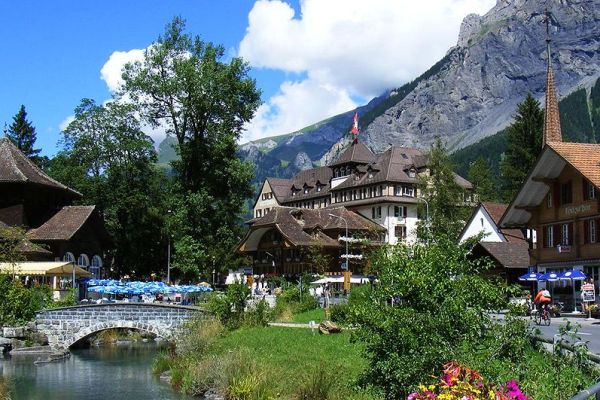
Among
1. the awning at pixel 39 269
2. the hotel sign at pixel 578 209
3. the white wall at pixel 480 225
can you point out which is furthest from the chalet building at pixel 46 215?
the hotel sign at pixel 578 209

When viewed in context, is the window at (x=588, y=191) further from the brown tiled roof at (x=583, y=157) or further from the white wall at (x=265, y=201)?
the white wall at (x=265, y=201)

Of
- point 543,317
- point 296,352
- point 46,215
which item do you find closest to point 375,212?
point 46,215

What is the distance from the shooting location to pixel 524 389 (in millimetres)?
11422

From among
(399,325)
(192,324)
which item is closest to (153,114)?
(192,324)

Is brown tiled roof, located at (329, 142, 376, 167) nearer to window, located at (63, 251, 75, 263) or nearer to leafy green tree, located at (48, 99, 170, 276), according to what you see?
leafy green tree, located at (48, 99, 170, 276)

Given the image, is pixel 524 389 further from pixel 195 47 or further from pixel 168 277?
pixel 168 277

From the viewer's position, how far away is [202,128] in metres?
60.8

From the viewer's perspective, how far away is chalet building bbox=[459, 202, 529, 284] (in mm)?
48906

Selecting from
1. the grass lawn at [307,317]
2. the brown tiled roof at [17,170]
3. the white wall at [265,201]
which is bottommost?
the grass lawn at [307,317]

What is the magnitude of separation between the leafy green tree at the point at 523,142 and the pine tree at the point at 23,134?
5234cm

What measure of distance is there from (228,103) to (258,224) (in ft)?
76.9

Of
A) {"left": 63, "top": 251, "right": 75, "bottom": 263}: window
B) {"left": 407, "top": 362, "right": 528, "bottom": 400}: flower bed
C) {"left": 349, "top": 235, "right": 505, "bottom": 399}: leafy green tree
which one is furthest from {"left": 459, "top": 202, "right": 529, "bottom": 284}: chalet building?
{"left": 407, "top": 362, "right": 528, "bottom": 400}: flower bed

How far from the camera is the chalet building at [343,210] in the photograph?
254 feet

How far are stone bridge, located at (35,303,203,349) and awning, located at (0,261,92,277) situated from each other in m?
7.37
